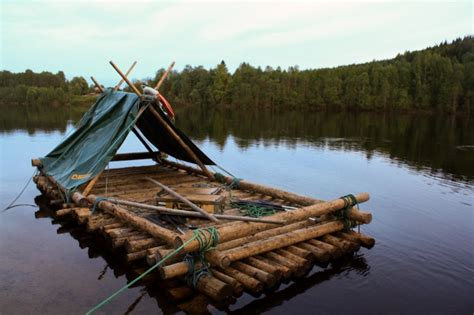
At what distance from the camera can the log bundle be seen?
7.73m

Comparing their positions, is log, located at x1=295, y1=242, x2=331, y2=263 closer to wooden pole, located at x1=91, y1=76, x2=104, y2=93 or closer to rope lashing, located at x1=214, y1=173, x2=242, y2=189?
rope lashing, located at x1=214, y1=173, x2=242, y2=189

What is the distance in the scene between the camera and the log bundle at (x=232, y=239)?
7730 millimetres

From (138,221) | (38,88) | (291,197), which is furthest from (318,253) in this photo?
(38,88)

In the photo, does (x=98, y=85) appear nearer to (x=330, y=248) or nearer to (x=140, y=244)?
(x=140, y=244)

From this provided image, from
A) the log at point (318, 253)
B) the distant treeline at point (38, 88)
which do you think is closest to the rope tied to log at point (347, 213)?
the log at point (318, 253)

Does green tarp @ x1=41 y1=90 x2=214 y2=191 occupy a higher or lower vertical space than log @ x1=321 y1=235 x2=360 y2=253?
higher

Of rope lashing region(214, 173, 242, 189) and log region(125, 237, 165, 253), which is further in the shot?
rope lashing region(214, 173, 242, 189)

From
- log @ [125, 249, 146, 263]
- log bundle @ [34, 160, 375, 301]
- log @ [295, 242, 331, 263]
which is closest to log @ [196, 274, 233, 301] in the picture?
log bundle @ [34, 160, 375, 301]

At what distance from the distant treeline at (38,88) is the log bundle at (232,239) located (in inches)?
4186

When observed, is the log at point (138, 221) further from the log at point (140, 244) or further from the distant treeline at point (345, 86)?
the distant treeline at point (345, 86)

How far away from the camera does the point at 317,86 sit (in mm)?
112125

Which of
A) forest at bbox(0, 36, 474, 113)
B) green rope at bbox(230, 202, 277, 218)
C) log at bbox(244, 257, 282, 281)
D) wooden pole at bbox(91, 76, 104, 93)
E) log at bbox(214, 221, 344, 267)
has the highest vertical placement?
forest at bbox(0, 36, 474, 113)

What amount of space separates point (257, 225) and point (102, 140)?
22.5 feet

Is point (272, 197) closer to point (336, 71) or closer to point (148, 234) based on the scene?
point (148, 234)
